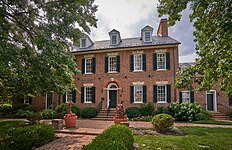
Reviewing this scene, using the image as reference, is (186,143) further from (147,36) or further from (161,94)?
(147,36)

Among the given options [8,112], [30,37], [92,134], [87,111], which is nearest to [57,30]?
[30,37]

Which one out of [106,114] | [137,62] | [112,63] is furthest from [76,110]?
[137,62]

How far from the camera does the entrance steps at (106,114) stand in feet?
50.0

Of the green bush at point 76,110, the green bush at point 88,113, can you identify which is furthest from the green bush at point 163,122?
the green bush at point 76,110

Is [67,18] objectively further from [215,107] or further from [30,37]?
[215,107]

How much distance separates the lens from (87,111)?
15.6m

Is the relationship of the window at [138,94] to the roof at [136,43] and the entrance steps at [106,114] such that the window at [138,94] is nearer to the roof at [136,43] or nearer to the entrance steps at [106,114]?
the entrance steps at [106,114]

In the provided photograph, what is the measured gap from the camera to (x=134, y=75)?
1667 cm

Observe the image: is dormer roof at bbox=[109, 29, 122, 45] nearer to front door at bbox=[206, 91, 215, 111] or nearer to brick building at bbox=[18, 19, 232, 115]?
brick building at bbox=[18, 19, 232, 115]

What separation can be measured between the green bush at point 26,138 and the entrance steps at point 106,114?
8349 mm

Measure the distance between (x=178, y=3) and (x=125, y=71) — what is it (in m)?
12.1

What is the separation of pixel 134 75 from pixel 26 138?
1190 cm

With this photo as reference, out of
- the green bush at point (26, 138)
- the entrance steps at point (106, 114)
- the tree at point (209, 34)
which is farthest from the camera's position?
the entrance steps at point (106, 114)

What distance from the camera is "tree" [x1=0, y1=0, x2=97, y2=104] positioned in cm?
623
